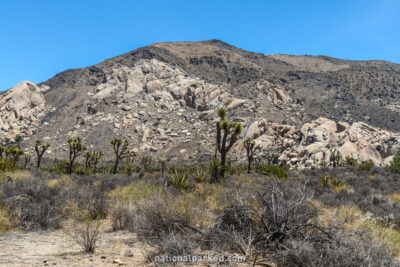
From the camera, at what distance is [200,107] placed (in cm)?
7769

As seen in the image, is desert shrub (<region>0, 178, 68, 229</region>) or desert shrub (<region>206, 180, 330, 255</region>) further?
desert shrub (<region>0, 178, 68, 229</region>)

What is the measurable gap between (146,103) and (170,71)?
19.1 meters

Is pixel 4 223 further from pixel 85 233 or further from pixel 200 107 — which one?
pixel 200 107

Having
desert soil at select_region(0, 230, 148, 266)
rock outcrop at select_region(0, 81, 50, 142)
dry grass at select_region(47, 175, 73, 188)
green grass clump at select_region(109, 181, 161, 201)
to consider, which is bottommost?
dry grass at select_region(47, 175, 73, 188)

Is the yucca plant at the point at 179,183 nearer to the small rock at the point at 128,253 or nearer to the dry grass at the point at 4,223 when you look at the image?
the small rock at the point at 128,253

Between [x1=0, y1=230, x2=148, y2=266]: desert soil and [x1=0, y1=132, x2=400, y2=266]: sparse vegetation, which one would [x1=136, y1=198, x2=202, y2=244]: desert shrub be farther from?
[x1=0, y1=230, x2=148, y2=266]: desert soil

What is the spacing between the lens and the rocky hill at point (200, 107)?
6053 centimetres

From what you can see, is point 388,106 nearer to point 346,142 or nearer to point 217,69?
point 346,142

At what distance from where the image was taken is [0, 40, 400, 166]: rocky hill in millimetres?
60531

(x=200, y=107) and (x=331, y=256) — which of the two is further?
(x=200, y=107)

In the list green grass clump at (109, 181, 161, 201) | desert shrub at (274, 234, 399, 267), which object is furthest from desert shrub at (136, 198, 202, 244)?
green grass clump at (109, 181, 161, 201)

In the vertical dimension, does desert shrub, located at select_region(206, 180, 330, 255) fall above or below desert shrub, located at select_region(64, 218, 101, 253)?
above

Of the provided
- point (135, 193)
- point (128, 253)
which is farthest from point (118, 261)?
point (135, 193)

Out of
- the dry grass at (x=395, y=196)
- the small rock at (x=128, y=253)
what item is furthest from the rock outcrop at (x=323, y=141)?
the small rock at (x=128, y=253)
